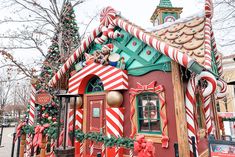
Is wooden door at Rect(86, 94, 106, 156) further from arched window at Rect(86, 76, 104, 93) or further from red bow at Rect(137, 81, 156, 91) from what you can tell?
red bow at Rect(137, 81, 156, 91)

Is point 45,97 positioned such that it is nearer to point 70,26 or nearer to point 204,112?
point 70,26

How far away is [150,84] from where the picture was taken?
5.59 m

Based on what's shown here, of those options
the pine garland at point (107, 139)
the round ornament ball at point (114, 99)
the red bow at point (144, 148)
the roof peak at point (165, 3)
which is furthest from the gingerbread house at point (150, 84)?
the roof peak at point (165, 3)

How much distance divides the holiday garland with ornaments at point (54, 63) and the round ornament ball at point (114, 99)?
3288 millimetres

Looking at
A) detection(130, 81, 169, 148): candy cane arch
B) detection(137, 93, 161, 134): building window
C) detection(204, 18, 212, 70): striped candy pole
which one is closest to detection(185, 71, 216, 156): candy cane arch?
detection(204, 18, 212, 70): striped candy pole

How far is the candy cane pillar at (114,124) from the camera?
581 centimetres

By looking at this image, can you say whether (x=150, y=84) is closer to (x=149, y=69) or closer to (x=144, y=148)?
(x=149, y=69)

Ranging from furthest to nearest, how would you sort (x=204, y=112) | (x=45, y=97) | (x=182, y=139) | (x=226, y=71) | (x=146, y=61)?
(x=226, y=71), (x=45, y=97), (x=204, y=112), (x=146, y=61), (x=182, y=139)

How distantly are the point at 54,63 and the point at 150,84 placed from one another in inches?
243

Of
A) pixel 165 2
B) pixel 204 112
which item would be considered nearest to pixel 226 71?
pixel 165 2

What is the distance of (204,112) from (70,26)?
8568 mm

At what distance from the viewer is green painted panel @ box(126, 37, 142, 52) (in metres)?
6.14

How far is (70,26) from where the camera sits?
10570 mm

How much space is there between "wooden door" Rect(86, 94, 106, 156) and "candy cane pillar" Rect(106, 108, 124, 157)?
0.50 metres
